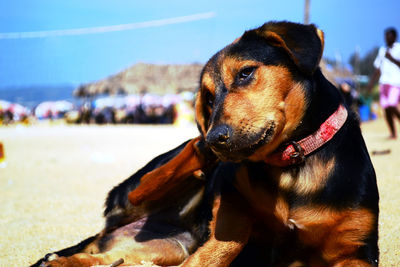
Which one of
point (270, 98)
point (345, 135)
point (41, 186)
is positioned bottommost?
point (41, 186)

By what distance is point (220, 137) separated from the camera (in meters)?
2.21

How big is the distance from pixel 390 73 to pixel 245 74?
858 cm

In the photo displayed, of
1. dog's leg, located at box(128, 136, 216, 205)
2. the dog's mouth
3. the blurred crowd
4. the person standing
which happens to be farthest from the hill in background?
the dog's mouth

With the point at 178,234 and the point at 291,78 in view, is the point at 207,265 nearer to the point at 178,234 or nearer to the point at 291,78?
the point at 178,234

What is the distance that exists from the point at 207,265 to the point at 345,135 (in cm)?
104

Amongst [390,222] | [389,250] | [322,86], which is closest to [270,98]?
[322,86]

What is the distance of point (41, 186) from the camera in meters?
6.56

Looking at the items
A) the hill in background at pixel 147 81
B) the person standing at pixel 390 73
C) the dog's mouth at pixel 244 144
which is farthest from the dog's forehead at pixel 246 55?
the hill in background at pixel 147 81

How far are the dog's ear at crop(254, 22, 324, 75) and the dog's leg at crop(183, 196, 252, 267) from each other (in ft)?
2.92

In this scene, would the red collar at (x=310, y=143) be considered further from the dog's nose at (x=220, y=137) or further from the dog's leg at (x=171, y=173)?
the dog's leg at (x=171, y=173)

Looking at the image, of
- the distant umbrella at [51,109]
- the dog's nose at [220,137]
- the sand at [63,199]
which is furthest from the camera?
the distant umbrella at [51,109]

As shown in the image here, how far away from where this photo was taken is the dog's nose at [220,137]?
2205mm

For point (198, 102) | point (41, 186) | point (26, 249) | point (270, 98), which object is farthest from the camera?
point (41, 186)

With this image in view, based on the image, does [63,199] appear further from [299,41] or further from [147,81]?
[147,81]
